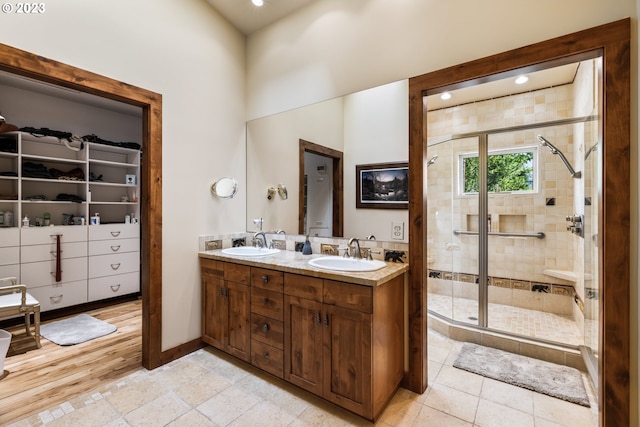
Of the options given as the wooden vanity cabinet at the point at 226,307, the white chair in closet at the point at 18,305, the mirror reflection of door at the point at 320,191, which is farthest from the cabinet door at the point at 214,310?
the white chair in closet at the point at 18,305

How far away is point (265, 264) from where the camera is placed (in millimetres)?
2092

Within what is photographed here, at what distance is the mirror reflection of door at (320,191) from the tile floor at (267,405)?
1.24 m

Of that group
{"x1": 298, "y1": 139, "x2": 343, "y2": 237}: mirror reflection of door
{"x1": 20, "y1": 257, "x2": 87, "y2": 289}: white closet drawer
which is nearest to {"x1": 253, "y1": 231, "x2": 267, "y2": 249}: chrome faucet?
{"x1": 298, "y1": 139, "x2": 343, "y2": 237}: mirror reflection of door

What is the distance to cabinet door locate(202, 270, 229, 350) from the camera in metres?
2.42

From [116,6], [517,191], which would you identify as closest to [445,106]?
[517,191]

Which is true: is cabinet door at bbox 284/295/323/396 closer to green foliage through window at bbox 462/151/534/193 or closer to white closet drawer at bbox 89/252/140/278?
green foliage through window at bbox 462/151/534/193

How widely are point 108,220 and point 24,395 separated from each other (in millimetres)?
2678

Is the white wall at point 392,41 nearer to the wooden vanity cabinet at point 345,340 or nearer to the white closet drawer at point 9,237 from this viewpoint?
the wooden vanity cabinet at point 345,340

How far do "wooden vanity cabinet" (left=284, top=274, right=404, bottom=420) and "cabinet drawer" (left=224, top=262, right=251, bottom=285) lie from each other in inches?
15.3

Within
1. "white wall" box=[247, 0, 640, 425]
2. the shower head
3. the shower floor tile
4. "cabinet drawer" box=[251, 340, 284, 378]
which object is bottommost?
the shower floor tile

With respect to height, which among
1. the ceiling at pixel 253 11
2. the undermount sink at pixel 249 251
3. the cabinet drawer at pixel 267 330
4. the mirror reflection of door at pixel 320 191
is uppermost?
the ceiling at pixel 253 11

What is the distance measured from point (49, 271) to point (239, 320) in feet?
8.75

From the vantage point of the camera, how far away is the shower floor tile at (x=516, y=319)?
8.83 ft

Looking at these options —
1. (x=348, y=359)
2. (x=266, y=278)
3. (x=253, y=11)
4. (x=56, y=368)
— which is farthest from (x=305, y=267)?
(x=253, y=11)
